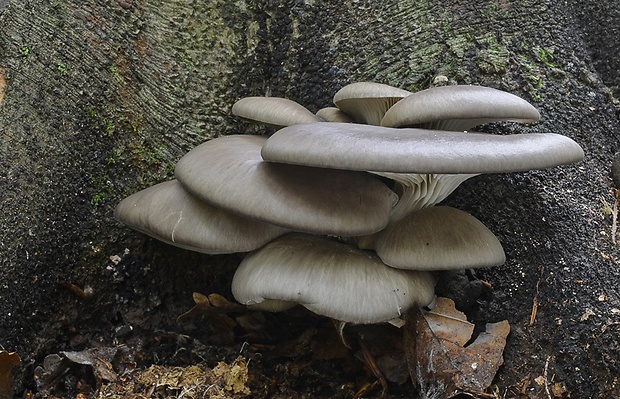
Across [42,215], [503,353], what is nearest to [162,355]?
[42,215]

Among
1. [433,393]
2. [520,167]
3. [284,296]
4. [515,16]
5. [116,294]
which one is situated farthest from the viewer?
[515,16]

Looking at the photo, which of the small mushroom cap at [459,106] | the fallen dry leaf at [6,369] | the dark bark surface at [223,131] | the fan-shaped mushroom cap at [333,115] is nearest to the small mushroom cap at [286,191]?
the small mushroom cap at [459,106]

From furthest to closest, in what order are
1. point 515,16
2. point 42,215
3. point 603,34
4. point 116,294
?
point 603,34
point 515,16
point 116,294
point 42,215

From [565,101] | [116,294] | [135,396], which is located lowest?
[135,396]

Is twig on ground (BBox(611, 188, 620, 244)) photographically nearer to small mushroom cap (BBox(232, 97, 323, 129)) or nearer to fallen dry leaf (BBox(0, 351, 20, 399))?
small mushroom cap (BBox(232, 97, 323, 129))

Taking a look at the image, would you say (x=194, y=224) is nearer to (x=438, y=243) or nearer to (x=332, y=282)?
(x=332, y=282)

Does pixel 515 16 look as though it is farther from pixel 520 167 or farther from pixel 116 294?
pixel 116 294

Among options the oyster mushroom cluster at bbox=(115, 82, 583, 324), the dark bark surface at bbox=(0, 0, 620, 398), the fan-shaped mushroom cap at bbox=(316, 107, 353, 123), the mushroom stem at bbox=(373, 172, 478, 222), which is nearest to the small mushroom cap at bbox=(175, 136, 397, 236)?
the oyster mushroom cluster at bbox=(115, 82, 583, 324)
